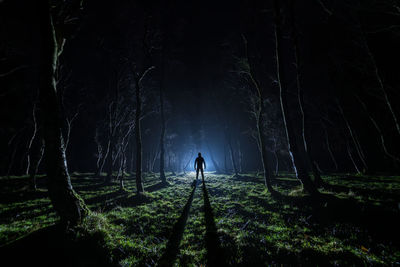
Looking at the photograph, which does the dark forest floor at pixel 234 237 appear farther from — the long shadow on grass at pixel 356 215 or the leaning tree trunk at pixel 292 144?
the leaning tree trunk at pixel 292 144

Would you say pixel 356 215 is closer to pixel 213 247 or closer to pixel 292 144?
pixel 292 144

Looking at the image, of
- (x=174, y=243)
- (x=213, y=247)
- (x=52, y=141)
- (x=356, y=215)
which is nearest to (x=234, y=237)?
(x=213, y=247)

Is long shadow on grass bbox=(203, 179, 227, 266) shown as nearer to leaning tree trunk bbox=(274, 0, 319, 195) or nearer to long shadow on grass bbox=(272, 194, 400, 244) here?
long shadow on grass bbox=(272, 194, 400, 244)

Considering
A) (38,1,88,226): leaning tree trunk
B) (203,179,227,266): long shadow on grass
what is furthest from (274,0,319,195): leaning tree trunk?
(38,1,88,226): leaning tree trunk

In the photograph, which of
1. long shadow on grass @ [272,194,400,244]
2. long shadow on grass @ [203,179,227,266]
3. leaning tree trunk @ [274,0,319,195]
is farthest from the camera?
leaning tree trunk @ [274,0,319,195]

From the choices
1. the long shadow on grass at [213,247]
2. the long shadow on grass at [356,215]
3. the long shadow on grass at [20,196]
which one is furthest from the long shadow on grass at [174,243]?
the long shadow on grass at [20,196]

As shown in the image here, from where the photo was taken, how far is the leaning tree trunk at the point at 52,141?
4.55m

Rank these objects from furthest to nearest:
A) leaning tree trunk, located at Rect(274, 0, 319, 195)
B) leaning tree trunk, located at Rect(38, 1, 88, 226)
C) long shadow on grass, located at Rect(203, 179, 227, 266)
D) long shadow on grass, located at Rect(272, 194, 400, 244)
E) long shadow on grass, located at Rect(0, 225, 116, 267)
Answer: leaning tree trunk, located at Rect(274, 0, 319, 195) → leaning tree trunk, located at Rect(38, 1, 88, 226) → long shadow on grass, located at Rect(272, 194, 400, 244) → long shadow on grass, located at Rect(203, 179, 227, 266) → long shadow on grass, located at Rect(0, 225, 116, 267)

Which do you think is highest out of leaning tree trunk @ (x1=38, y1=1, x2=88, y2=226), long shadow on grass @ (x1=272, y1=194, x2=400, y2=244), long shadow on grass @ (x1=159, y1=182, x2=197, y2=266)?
leaning tree trunk @ (x1=38, y1=1, x2=88, y2=226)

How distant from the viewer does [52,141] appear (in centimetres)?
477

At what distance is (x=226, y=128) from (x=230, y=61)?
15.1 m

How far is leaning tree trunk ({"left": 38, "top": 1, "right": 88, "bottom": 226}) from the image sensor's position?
14.9ft

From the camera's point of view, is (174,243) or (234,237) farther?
(234,237)

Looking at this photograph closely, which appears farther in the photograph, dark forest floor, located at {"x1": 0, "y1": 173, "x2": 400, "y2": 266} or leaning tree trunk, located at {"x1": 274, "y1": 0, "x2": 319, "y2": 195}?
leaning tree trunk, located at {"x1": 274, "y1": 0, "x2": 319, "y2": 195}
